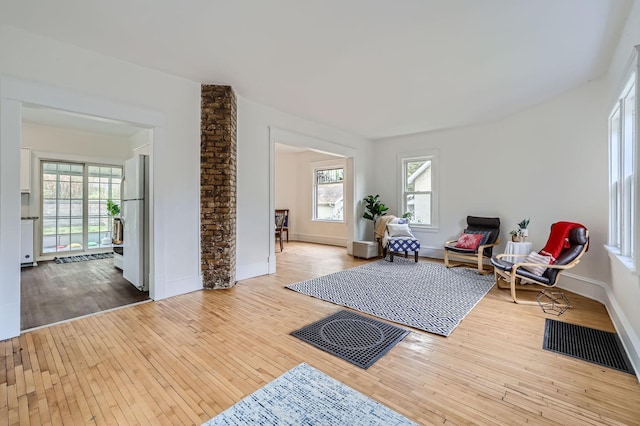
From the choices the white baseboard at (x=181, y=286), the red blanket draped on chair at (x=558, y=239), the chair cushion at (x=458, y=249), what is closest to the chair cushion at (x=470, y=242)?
the chair cushion at (x=458, y=249)

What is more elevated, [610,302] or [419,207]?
[419,207]

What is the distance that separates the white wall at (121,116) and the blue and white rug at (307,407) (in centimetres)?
235

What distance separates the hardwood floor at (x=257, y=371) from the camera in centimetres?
161

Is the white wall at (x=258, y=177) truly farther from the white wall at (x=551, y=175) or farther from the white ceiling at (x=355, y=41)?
the white wall at (x=551, y=175)

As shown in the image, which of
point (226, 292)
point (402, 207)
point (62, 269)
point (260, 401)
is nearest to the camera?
point (260, 401)

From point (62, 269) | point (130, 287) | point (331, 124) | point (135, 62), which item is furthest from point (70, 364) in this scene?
point (331, 124)

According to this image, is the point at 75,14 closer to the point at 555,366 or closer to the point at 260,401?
the point at 260,401

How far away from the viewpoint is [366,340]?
245 centimetres

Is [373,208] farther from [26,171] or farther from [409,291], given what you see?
[26,171]

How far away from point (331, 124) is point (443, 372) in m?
4.68

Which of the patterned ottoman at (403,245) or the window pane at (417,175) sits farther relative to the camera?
the window pane at (417,175)

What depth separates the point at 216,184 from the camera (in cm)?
384

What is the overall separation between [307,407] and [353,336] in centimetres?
97

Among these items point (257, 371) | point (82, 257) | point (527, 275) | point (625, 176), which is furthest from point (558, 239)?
point (82, 257)
